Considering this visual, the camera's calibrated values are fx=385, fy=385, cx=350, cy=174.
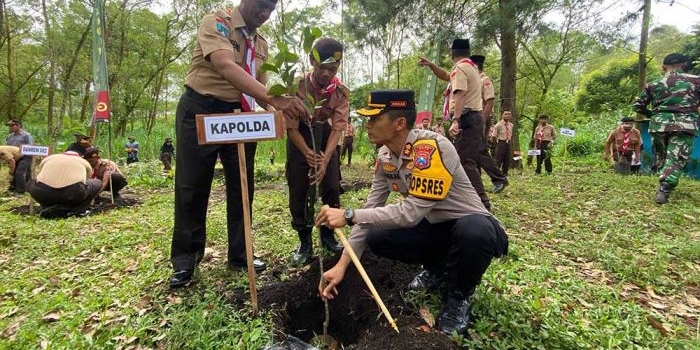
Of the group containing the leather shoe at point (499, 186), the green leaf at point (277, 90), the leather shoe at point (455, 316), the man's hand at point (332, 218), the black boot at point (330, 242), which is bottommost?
the leather shoe at point (455, 316)

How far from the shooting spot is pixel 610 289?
2748mm

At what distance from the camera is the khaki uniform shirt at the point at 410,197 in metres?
1.98

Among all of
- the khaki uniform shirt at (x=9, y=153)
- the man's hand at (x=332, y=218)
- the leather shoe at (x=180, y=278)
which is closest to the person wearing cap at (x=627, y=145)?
the man's hand at (x=332, y=218)

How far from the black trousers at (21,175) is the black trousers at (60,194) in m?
3.32

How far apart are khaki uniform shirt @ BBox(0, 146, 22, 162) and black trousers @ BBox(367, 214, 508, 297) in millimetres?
9217

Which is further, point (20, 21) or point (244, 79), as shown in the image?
point (20, 21)

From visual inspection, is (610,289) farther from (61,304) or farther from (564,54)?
(564,54)

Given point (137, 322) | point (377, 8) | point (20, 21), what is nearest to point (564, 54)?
point (377, 8)

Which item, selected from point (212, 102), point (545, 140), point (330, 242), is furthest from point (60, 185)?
point (545, 140)

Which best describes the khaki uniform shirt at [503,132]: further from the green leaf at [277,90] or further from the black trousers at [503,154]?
the green leaf at [277,90]

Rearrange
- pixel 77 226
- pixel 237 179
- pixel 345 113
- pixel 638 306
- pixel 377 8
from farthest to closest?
pixel 377 8 → pixel 77 226 → pixel 345 113 → pixel 237 179 → pixel 638 306

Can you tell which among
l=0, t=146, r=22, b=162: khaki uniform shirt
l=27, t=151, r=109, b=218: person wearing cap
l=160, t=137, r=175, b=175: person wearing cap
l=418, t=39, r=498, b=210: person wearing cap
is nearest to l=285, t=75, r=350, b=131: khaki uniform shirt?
l=418, t=39, r=498, b=210: person wearing cap

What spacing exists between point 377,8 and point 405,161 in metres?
6.90

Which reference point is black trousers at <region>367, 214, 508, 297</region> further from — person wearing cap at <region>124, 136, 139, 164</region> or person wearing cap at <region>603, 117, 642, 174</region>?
person wearing cap at <region>124, 136, 139, 164</region>
